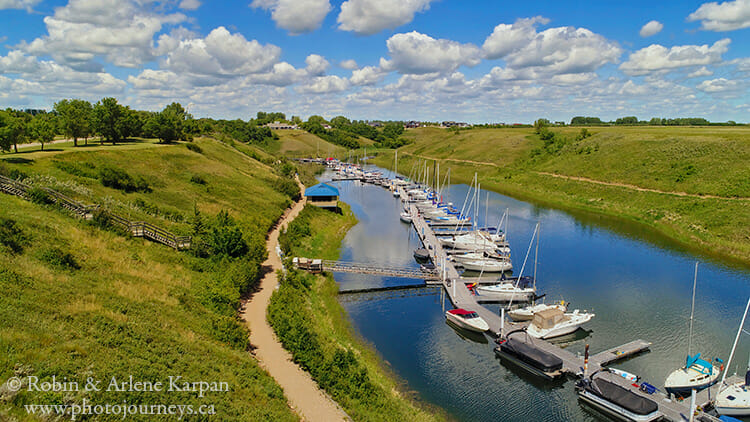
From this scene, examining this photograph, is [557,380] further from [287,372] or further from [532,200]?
[532,200]

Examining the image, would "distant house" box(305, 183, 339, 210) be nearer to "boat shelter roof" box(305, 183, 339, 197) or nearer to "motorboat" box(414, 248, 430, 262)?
"boat shelter roof" box(305, 183, 339, 197)

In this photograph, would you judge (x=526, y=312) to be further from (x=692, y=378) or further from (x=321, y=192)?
(x=321, y=192)

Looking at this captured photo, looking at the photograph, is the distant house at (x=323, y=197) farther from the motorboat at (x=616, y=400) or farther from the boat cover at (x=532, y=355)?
the motorboat at (x=616, y=400)

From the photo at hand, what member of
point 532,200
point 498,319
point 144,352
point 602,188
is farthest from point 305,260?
point 602,188

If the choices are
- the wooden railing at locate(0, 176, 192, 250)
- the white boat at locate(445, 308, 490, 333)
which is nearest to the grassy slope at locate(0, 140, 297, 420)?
the wooden railing at locate(0, 176, 192, 250)

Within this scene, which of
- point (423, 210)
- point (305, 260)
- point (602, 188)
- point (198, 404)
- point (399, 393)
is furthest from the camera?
point (602, 188)

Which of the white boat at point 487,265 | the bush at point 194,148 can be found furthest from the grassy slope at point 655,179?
the bush at point 194,148

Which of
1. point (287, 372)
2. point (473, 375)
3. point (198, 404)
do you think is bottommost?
point (473, 375)
